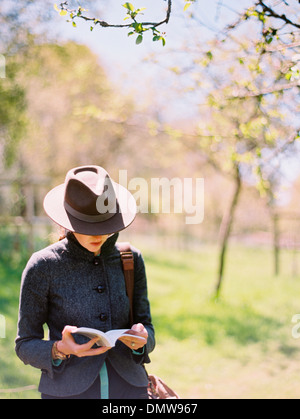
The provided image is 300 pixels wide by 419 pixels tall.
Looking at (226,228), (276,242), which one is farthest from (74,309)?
(276,242)

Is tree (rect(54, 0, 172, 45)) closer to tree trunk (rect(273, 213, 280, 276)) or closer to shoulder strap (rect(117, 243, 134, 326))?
shoulder strap (rect(117, 243, 134, 326))

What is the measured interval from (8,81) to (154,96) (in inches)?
Answer: 132

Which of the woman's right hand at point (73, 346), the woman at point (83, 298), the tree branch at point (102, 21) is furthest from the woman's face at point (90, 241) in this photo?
the tree branch at point (102, 21)

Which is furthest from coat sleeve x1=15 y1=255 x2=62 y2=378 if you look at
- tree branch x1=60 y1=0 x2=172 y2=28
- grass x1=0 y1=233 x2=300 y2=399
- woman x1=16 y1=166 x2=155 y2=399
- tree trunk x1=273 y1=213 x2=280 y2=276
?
tree trunk x1=273 y1=213 x2=280 y2=276

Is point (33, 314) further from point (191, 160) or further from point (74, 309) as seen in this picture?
point (191, 160)

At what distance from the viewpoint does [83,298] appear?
2.12 m

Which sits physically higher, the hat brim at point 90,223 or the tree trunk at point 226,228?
the hat brim at point 90,223

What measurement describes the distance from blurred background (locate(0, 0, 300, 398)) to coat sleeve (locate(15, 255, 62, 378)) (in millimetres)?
544

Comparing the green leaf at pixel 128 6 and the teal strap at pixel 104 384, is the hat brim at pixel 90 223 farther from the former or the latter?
the green leaf at pixel 128 6

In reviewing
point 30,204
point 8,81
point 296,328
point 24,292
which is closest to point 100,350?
point 24,292

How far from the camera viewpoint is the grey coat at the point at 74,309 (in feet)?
6.64

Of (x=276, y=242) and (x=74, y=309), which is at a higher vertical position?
(x=74, y=309)

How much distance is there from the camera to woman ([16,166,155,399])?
2027 millimetres

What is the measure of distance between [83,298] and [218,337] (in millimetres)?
4895
